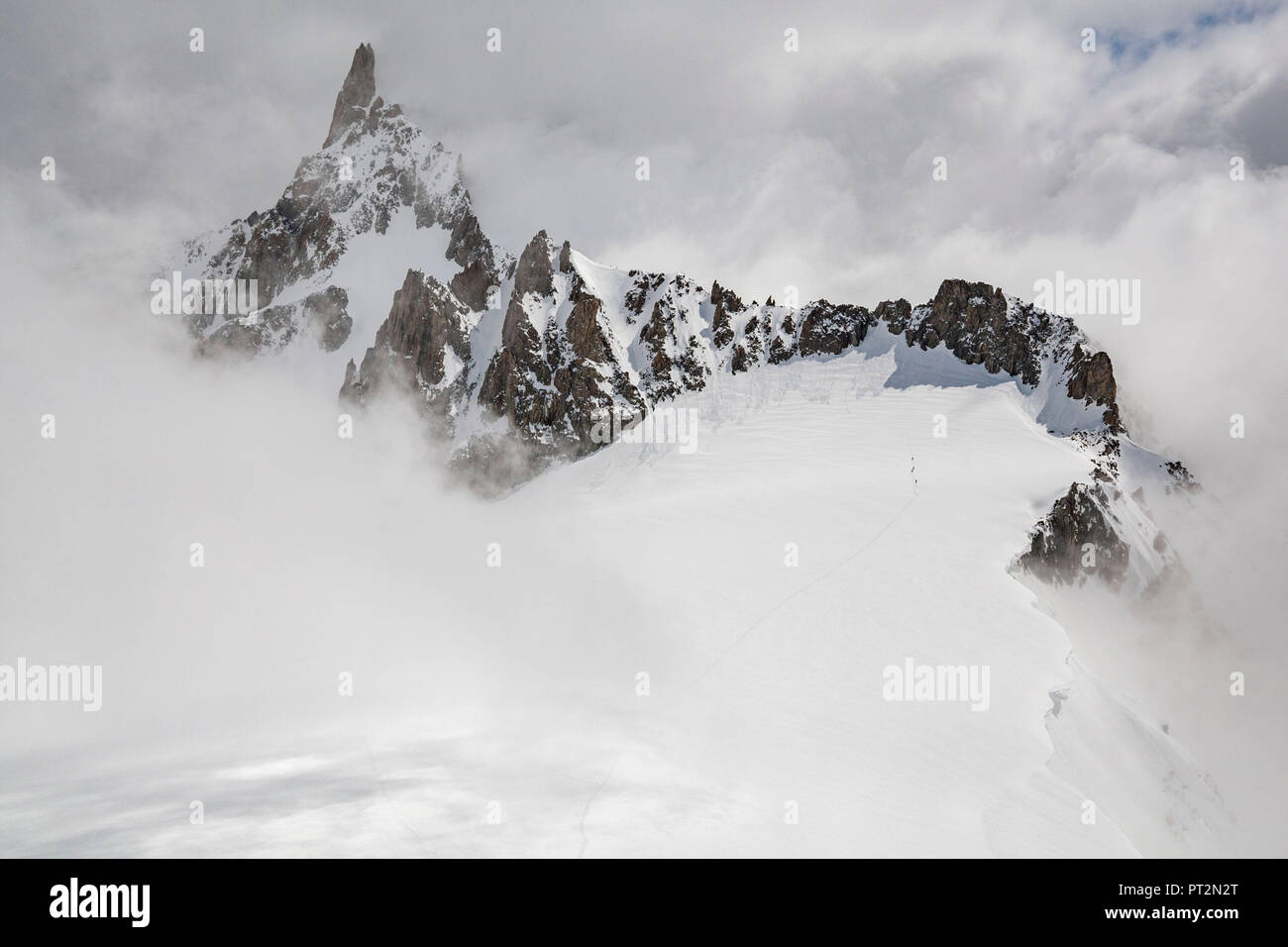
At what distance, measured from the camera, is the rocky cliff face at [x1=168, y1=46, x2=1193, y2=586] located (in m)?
90.7

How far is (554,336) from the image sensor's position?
414ft

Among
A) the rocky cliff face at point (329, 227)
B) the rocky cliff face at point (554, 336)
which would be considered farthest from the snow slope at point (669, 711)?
the rocky cliff face at point (329, 227)

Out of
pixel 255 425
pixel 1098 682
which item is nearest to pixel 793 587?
pixel 1098 682

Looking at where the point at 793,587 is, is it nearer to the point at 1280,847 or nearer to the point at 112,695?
the point at 112,695

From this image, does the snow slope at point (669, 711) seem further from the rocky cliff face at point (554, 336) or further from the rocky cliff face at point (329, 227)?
the rocky cliff face at point (329, 227)

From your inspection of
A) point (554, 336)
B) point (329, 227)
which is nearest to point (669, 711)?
point (554, 336)

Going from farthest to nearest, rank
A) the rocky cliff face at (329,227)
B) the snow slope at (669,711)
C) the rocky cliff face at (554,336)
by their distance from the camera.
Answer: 1. the rocky cliff face at (329,227)
2. the rocky cliff face at (554,336)
3. the snow slope at (669,711)

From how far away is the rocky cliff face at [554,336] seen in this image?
298 feet

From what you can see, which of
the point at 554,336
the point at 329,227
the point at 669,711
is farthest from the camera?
the point at 329,227

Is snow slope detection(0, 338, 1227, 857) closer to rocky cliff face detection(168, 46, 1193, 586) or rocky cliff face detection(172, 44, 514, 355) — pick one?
rocky cliff face detection(168, 46, 1193, 586)

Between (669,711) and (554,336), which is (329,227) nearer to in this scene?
(554,336)

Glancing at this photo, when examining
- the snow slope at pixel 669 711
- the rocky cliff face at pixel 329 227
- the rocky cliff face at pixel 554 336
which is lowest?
the snow slope at pixel 669 711

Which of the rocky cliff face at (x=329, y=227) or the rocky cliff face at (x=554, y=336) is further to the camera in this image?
the rocky cliff face at (x=329, y=227)

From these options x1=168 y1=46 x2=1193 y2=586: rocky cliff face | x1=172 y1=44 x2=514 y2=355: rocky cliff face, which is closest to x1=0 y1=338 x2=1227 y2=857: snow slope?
x1=168 y1=46 x2=1193 y2=586: rocky cliff face
